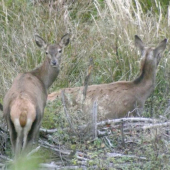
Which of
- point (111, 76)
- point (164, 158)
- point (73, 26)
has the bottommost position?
point (164, 158)

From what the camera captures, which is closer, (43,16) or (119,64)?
(119,64)

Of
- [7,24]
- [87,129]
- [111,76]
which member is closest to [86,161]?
[87,129]

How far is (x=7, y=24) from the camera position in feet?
36.3

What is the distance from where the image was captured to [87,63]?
33.1 ft

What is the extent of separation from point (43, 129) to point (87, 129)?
21.7 inches

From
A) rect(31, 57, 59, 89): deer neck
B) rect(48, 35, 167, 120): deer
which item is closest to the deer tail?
Answer: rect(31, 57, 59, 89): deer neck

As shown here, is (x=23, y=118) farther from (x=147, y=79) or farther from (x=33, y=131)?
(x=147, y=79)

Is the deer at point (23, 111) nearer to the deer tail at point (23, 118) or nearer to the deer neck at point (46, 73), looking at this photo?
the deer tail at point (23, 118)

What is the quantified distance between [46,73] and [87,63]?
2.07 meters

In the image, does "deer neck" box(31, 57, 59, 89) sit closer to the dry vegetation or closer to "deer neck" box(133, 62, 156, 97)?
the dry vegetation

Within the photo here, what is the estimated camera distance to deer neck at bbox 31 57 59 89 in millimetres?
7922

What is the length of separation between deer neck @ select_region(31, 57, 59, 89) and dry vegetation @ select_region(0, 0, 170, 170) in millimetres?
351

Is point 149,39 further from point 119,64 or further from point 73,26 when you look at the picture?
point 73,26

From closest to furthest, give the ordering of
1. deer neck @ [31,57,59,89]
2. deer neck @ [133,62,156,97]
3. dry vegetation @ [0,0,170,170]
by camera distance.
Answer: dry vegetation @ [0,0,170,170] < deer neck @ [31,57,59,89] < deer neck @ [133,62,156,97]
